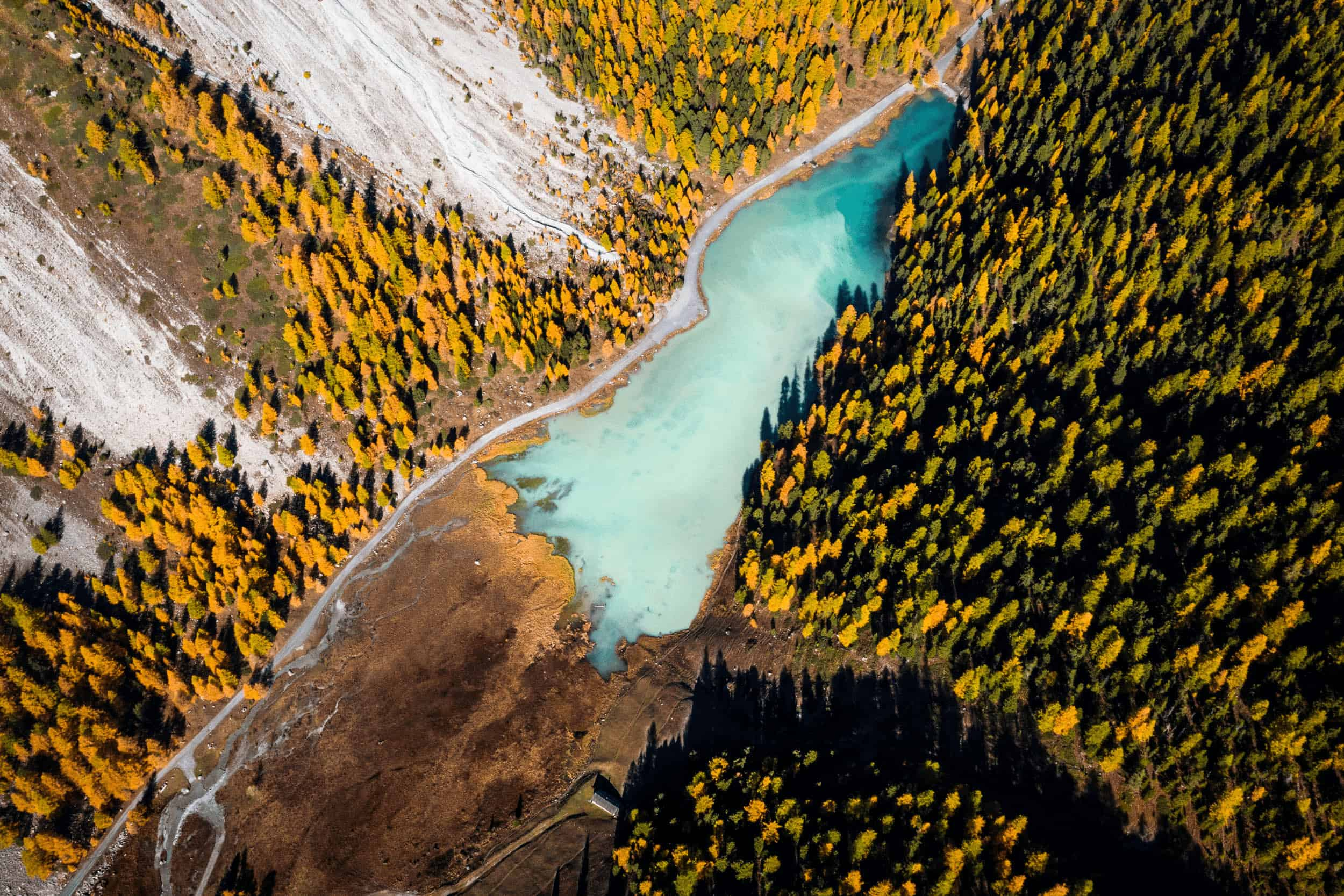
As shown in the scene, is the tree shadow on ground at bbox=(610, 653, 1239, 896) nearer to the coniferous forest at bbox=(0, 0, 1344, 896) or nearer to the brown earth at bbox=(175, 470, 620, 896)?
the coniferous forest at bbox=(0, 0, 1344, 896)

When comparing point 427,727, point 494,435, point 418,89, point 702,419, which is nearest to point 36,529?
point 427,727

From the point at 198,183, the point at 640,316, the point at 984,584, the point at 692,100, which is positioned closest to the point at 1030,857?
the point at 984,584

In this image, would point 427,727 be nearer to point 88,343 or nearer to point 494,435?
point 494,435

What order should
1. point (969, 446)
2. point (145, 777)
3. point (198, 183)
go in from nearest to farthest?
point (145, 777), point (969, 446), point (198, 183)

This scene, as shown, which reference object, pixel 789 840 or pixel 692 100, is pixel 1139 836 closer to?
pixel 789 840

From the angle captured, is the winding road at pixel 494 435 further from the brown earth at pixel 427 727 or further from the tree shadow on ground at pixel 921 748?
the tree shadow on ground at pixel 921 748
